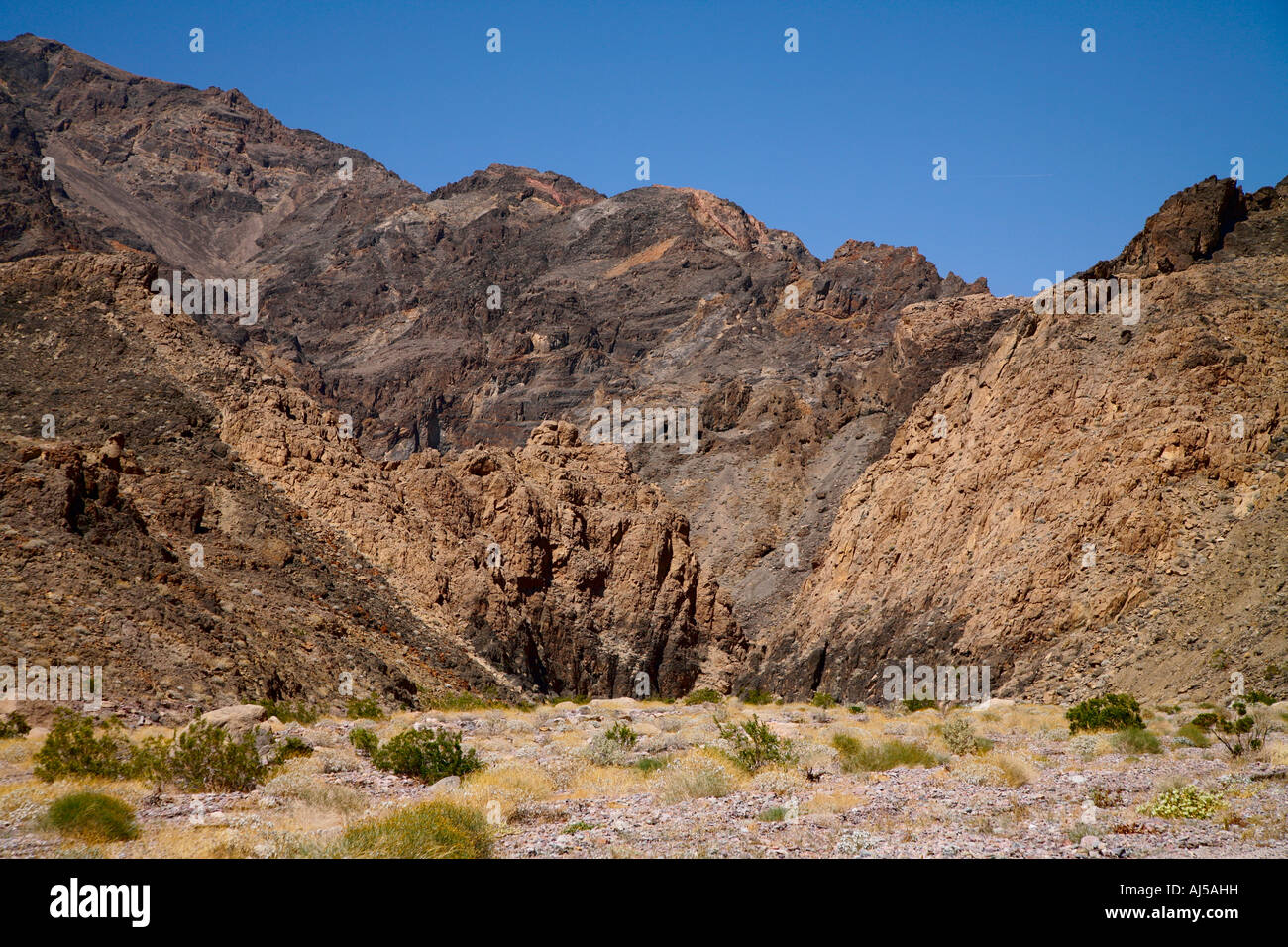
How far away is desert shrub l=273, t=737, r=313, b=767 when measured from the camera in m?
15.8

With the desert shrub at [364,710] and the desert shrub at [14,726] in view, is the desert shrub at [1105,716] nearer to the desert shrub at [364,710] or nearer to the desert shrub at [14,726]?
the desert shrub at [364,710]

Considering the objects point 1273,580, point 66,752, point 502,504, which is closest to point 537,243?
point 502,504

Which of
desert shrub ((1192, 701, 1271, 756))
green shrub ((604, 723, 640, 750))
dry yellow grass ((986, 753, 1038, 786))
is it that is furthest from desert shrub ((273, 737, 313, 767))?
desert shrub ((1192, 701, 1271, 756))

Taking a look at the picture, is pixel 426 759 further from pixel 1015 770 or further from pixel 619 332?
pixel 619 332

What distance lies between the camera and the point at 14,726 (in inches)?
711

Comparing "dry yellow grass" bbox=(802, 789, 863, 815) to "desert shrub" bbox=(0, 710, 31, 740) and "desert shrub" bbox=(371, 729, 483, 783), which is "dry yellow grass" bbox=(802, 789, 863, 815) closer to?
"desert shrub" bbox=(371, 729, 483, 783)

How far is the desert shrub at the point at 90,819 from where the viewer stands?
34.2 feet

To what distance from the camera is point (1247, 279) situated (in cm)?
4450

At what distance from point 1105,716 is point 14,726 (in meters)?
20.2

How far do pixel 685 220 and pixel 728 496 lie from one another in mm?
101119

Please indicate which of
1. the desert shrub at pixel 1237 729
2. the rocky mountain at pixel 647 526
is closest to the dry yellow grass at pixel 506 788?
the rocky mountain at pixel 647 526

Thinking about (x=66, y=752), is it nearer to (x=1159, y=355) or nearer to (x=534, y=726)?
(x=534, y=726)

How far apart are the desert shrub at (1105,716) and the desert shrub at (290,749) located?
14855 millimetres

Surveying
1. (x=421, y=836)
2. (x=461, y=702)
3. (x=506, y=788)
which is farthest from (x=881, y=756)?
(x=461, y=702)
